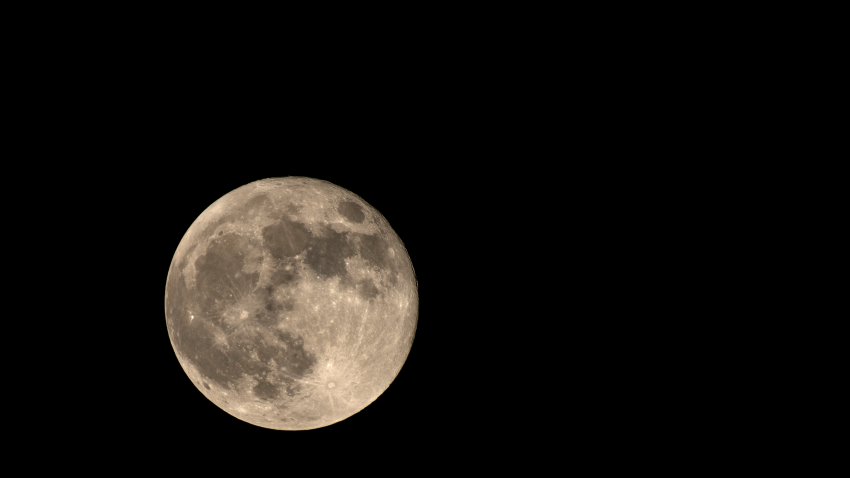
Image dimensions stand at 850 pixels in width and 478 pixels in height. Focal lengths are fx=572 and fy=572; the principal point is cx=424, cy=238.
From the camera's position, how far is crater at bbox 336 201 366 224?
5406 mm

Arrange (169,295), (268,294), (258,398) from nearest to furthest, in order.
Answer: (268,294)
(258,398)
(169,295)

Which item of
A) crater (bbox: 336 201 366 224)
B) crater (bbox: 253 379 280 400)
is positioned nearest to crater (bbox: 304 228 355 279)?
crater (bbox: 336 201 366 224)

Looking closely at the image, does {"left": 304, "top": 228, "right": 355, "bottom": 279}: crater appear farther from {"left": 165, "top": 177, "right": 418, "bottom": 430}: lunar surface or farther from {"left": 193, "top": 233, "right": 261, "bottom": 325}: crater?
{"left": 193, "top": 233, "right": 261, "bottom": 325}: crater

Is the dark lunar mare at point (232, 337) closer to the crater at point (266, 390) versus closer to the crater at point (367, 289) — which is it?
the crater at point (266, 390)

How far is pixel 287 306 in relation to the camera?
480 cm

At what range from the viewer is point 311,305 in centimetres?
484

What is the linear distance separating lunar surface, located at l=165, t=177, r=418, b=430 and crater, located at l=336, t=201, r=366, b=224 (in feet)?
0.04

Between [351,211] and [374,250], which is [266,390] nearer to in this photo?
[374,250]

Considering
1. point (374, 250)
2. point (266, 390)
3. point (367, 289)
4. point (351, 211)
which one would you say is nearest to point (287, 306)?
point (367, 289)

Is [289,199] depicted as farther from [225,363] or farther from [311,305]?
[225,363]

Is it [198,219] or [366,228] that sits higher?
[198,219]

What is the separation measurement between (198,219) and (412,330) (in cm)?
239

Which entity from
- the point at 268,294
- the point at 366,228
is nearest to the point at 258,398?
the point at 268,294

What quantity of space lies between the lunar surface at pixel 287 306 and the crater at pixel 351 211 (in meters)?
0.01
